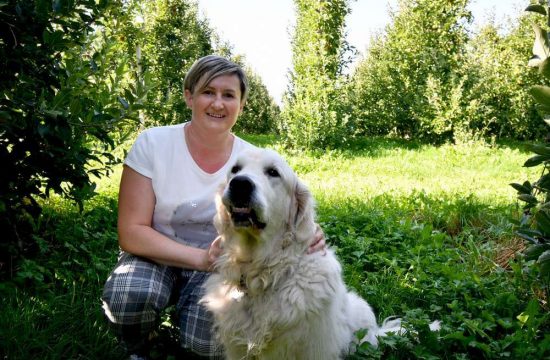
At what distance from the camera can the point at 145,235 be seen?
2.37m

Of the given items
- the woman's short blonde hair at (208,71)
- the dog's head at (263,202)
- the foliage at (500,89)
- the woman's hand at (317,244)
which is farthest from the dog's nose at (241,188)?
the foliage at (500,89)

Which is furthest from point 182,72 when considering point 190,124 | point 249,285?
point 249,285

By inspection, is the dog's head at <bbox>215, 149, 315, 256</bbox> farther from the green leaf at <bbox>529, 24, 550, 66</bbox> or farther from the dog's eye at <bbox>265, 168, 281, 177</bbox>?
the green leaf at <bbox>529, 24, 550, 66</bbox>

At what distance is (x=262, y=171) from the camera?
2.21 m

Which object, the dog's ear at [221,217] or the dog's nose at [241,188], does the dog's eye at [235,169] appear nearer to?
the dog's ear at [221,217]

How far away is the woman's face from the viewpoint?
8.38 ft

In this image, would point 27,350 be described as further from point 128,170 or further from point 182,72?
point 182,72

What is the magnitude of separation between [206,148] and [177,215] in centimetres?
42

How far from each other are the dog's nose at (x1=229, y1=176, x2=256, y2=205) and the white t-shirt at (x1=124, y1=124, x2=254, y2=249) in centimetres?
45

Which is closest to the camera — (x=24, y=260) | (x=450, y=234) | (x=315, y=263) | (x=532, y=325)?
(x=315, y=263)

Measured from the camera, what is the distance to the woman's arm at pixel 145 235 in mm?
2350

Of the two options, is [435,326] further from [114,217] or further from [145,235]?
[114,217]

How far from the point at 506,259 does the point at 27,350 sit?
320 centimetres

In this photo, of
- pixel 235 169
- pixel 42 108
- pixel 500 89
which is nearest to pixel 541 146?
pixel 235 169
